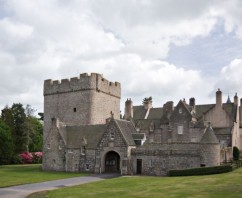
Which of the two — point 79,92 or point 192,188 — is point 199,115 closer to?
point 79,92

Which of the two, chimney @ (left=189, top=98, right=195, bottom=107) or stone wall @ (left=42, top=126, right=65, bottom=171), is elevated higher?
chimney @ (left=189, top=98, right=195, bottom=107)

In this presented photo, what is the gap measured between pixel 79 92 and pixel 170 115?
15.3 metres

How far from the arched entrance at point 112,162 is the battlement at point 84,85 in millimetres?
12191

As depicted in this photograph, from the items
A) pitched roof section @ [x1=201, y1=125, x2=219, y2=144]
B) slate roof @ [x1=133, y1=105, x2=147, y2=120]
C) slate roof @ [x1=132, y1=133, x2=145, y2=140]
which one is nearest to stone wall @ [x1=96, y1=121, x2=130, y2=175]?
slate roof @ [x1=132, y1=133, x2=145, y2=140]

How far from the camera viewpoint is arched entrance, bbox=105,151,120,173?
4834 centimetres

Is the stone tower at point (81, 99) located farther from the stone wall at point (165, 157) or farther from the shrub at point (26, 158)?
the shrub at point (26, 158)

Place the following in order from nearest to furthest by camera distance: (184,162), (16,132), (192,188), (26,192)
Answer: (192,188)
(26,192)
(184,162)
(16,132)

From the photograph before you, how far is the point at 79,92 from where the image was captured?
57.3 m

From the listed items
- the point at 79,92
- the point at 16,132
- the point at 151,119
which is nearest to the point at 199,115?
the point at 151,119

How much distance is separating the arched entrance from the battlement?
1219 centimetres

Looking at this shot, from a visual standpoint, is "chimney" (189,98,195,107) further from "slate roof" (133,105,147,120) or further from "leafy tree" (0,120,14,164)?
"leafy tree" (0,120,14,164)

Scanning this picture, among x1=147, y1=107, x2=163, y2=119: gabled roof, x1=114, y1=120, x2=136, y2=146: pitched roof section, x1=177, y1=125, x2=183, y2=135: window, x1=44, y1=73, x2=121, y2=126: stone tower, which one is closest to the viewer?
x1=114, y1=120, x2=136, y2=146: pitched roof section

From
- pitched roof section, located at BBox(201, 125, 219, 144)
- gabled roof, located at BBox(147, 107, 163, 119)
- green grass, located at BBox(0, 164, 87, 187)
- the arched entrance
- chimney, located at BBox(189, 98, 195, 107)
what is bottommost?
green grass, located at BBox(0, 164, 87, 187)

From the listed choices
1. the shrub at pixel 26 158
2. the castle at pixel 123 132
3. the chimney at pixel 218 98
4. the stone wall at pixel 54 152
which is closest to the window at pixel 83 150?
the castle at pixel 123 132
